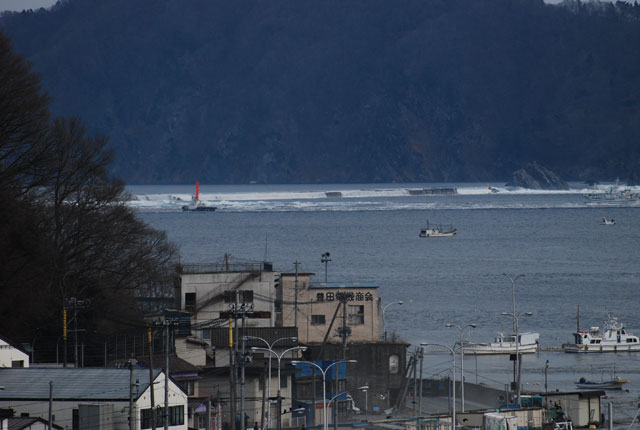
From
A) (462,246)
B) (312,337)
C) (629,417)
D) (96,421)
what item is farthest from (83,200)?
(462,246)

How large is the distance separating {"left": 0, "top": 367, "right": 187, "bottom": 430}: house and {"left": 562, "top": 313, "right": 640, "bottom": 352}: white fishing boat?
123 feet

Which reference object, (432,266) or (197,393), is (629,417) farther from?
(432,266)

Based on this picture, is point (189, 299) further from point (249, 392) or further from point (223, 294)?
point (249, 392)

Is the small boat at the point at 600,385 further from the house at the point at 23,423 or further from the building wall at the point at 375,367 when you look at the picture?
the house at the point at 23,423

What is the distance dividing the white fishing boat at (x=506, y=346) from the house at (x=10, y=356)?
31100mm

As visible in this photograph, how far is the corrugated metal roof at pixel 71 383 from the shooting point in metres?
29.9

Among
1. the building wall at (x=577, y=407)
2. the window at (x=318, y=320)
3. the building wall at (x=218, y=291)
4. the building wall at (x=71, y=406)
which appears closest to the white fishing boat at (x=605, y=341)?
the window at (x=318, y=320)

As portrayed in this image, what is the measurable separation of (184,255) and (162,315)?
74745 mm

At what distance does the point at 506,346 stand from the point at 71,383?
36.3 m

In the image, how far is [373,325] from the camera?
50.0 metres

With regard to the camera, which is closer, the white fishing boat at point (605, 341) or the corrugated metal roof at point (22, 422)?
the corrugated metal roof at point (22, 422)

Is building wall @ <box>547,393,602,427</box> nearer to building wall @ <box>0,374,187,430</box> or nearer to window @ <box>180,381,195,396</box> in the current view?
window @ <box>180,381,195,396</box>

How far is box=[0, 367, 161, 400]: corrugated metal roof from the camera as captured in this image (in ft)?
98.0

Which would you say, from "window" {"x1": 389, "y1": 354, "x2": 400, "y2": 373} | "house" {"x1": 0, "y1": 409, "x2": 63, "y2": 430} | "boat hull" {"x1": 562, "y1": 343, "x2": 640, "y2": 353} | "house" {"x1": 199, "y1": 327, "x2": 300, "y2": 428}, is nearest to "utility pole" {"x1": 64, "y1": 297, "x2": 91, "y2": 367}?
"house" {"x1": 199, "y1": 327, "x2": 300, "y2": 428}
